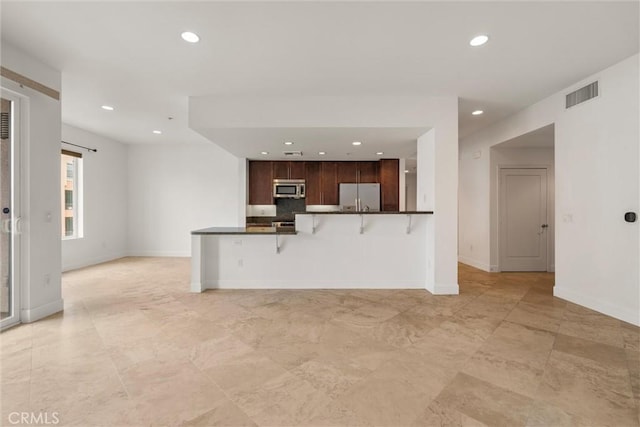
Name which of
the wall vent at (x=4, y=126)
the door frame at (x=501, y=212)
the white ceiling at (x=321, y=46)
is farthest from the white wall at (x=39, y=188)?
the door frame at (x=501, y=212)

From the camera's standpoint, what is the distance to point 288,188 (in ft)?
22.1

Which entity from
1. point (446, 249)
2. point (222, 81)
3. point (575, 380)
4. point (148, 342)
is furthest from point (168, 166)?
point (575, 380)

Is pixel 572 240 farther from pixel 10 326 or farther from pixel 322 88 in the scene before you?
pixel 10 326

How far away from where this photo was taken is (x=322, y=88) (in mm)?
3619

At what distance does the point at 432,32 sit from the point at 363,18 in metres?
0.67

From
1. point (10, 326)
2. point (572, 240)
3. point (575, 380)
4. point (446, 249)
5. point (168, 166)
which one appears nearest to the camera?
point (575, 380)

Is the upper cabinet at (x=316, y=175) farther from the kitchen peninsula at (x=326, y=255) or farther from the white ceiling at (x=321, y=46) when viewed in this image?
the white ceiling at (x=321, y=46)

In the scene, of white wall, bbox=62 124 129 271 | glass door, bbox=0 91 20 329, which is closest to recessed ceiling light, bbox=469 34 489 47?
glass door, bbox=0 91 20 329

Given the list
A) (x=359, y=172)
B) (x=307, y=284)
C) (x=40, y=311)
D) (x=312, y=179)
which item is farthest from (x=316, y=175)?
(x=40, y=311)

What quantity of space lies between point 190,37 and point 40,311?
3279mm

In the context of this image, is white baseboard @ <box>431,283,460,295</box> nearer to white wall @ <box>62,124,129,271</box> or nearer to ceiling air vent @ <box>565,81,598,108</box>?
ceiling air vent @ <box>565,81,598,108</box>

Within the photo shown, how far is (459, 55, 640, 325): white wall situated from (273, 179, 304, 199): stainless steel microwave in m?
4.56

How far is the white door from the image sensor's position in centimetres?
547

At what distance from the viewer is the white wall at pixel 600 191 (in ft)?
9.70
